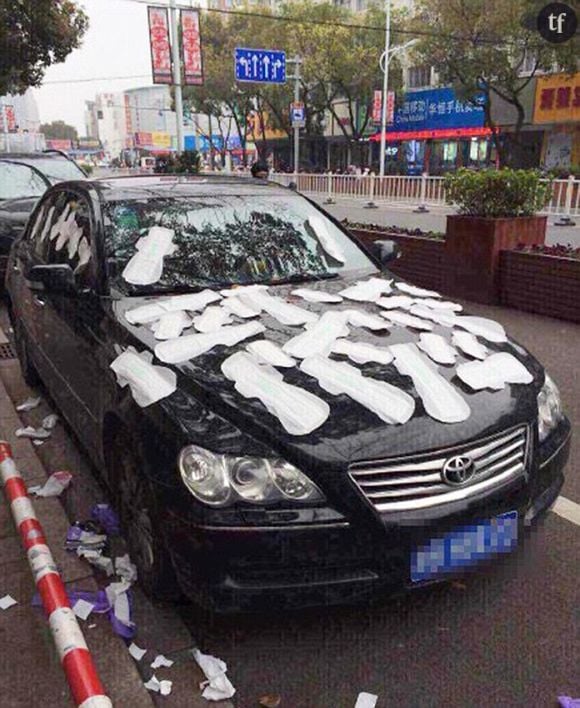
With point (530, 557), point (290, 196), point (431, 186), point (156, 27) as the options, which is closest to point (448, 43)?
point (431, 186)

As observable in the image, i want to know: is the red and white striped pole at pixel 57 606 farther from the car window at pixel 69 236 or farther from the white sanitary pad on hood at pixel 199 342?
the car window at pixel 69 236

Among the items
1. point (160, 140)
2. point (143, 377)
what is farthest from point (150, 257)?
point (160, 140)

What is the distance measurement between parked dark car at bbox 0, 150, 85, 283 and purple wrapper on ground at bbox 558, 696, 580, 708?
23.2 feet

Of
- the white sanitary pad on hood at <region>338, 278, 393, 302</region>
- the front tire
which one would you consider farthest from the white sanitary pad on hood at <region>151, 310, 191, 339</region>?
the white sanitary pad on hood at <region>338, 278, 393, 302</region>

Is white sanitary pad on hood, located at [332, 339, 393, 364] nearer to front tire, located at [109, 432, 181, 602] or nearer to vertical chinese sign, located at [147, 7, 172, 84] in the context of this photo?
front tire, located at [109, 432, 181, 602]

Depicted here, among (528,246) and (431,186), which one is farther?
(431,186)

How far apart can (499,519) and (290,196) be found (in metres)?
2.49

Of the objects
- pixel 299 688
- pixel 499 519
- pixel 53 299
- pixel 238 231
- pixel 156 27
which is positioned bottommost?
pixel 299 688

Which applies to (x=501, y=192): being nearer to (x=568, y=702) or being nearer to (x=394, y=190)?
(x=568, y=702)

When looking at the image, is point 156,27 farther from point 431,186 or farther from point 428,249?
point 428,249

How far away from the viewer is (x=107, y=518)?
3334mm

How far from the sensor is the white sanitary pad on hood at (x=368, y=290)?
346cm

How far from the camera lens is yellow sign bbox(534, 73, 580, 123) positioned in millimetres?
27812

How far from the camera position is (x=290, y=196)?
13.8ft
